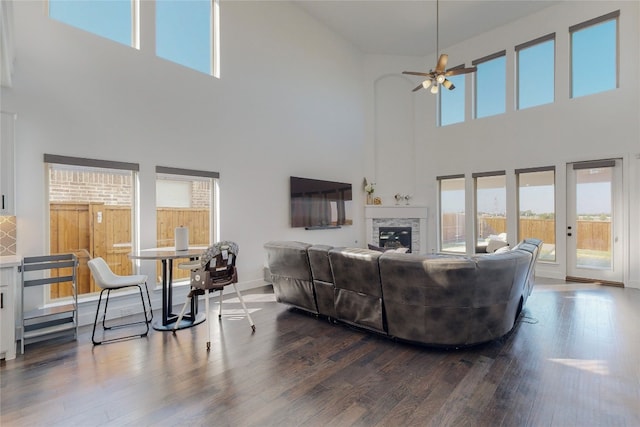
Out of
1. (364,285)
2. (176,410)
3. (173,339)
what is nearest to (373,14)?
(364,285)

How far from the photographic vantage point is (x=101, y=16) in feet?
12.4

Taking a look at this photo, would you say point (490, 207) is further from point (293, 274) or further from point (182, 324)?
point (182, 324)

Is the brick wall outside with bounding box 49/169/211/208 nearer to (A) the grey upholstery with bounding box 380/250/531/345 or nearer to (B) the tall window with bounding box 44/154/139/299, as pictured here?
(B) the tall window with bounding box 44/154/139/299

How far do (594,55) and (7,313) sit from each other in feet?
30.0

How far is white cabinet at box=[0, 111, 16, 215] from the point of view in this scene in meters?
2.87

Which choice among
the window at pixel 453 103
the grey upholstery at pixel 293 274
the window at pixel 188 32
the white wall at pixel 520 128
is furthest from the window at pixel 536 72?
the window at pixel 188 32

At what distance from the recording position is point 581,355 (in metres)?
2.72

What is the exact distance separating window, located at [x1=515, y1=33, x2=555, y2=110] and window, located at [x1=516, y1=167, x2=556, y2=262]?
1454mm

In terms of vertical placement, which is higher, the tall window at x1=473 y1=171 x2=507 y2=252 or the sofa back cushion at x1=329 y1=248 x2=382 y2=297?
the tall window at x1=473 y1=171 x2=507 y2=252

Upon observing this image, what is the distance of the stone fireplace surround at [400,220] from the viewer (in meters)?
7.65

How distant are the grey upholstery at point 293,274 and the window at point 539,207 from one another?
526 cm

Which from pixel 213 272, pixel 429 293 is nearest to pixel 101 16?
pixel 213 272

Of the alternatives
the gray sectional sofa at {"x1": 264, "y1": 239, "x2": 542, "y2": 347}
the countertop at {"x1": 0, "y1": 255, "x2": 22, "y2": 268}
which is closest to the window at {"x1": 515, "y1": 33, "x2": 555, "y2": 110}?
the gray sectional sofa at {"x1": 264, "y1": 239, "x2": 542, "y2": 347}

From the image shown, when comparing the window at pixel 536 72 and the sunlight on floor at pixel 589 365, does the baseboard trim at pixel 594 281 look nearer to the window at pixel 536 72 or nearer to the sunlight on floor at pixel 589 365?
the window at pixel 536 72
